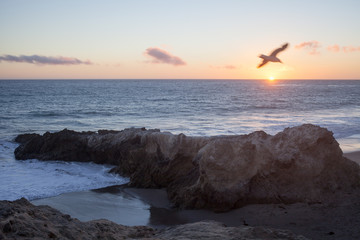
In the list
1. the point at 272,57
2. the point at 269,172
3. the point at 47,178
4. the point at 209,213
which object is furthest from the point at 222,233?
the point at 47,178

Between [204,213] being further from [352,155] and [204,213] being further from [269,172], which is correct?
[352,155]

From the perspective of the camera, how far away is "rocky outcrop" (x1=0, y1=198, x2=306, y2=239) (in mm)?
3928

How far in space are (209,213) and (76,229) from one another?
4.49 meters

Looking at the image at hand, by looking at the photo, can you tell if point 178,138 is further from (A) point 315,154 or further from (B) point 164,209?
(A) point 315,154

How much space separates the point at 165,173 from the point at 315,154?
4.26 metres

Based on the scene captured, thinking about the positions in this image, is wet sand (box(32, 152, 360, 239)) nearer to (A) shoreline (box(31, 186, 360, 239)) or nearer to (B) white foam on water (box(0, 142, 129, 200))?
(A) shoreline (box(31, 186, 360, 239))

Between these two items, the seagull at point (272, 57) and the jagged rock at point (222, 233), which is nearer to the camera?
the jagged rock at point (222, 233)

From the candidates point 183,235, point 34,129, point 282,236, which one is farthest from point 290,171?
point 34,129

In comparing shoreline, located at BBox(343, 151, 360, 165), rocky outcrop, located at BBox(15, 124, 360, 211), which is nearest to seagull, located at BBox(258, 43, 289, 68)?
rocky outcrop, located at BBox(15, 124, 360, 211)

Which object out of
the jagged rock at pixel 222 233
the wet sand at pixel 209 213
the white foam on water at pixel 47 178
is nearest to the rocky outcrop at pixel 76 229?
the jagged rock at pixel 222 233

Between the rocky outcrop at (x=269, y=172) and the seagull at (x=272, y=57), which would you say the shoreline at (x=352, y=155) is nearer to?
the rocky outcrop at (x=269, y=172)

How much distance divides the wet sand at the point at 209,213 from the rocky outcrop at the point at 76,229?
2.46 meters

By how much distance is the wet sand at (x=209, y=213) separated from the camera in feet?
23.5

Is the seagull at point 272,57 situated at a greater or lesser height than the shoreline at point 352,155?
greater
